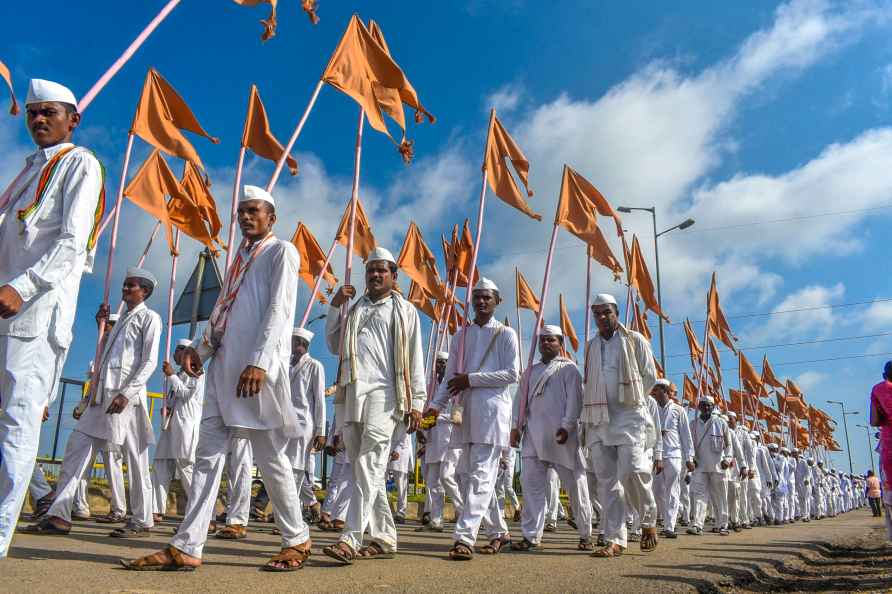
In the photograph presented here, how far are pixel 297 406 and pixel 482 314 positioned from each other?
325 centimetres

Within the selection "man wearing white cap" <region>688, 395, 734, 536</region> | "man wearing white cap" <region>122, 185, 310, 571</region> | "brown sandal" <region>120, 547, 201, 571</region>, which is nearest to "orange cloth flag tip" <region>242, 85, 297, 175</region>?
"man wearing white cap" <region>122, 185, 310, 571</region>

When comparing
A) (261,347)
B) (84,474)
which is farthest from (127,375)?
(261,347)

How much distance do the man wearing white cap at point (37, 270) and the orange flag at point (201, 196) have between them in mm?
6610

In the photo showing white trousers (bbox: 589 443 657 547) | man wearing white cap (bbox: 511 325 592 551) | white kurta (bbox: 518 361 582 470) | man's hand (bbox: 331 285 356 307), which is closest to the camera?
man's hand (bbox: 331 285 356 307)

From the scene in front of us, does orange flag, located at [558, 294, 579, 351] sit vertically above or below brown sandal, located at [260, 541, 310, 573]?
above

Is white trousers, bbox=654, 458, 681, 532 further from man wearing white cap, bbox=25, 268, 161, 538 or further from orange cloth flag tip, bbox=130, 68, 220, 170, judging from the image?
orange cloth flag tip, bbox=130, 68, 220, 170

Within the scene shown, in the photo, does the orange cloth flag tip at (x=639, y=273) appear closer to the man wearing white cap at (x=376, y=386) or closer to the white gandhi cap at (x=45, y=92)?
the man wearing white cap at (x=376, y=386)

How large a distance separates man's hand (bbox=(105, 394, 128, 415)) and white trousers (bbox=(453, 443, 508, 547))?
9.81 feet

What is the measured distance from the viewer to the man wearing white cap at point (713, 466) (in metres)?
13.3

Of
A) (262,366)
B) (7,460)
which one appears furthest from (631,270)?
(7,460)

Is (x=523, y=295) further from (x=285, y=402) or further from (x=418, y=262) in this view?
(x=285, y=402)

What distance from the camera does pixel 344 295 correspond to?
18.7 feet

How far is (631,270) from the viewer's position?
14.6 metres

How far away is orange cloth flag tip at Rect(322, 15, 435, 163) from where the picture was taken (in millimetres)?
8414
